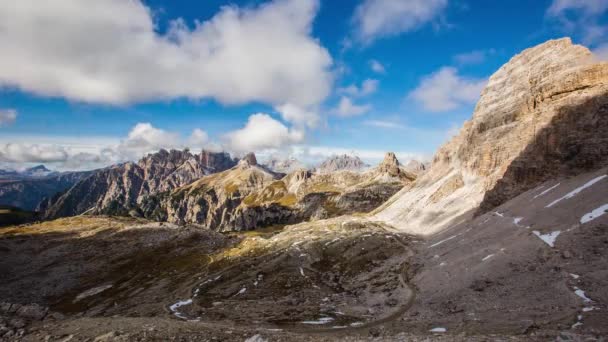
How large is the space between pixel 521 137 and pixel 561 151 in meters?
22.4

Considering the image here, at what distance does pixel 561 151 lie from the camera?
90.1 m

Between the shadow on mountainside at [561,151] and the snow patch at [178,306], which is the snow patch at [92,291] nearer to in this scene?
the snow patch at [178,306]

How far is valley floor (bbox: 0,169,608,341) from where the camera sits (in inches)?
1378

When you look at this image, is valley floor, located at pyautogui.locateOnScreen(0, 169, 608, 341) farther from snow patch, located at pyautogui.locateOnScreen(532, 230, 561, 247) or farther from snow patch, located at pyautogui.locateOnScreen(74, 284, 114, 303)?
Result: snow patch, located at pyautogui.locateOnScreen(74, 284, 114, 303)

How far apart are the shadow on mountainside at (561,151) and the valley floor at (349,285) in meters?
6.96

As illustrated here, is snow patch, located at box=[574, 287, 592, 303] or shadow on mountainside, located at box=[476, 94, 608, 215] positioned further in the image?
shadow on mountainside, located at box=[476, 94, 608, 215]

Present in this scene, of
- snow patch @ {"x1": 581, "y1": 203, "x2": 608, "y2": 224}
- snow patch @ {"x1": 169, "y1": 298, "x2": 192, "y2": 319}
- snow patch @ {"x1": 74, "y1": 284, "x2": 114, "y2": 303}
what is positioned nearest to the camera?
snow patch @ {"x1": 581, "y1": 203, "x2": 608, "y2": 224}

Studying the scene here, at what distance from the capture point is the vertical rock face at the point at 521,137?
89125mm

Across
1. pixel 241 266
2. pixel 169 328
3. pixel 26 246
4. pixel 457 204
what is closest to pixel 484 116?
pixel 457 204

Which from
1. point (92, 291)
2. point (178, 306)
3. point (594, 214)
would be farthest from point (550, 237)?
point (92, 291)

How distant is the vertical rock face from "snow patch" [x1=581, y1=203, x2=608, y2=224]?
93.1 feet

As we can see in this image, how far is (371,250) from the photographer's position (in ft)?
331

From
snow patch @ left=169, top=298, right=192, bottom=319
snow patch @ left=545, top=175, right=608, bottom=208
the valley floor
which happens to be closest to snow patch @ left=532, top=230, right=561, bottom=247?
the valley floor

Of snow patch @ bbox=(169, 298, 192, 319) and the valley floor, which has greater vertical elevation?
the valley floor
